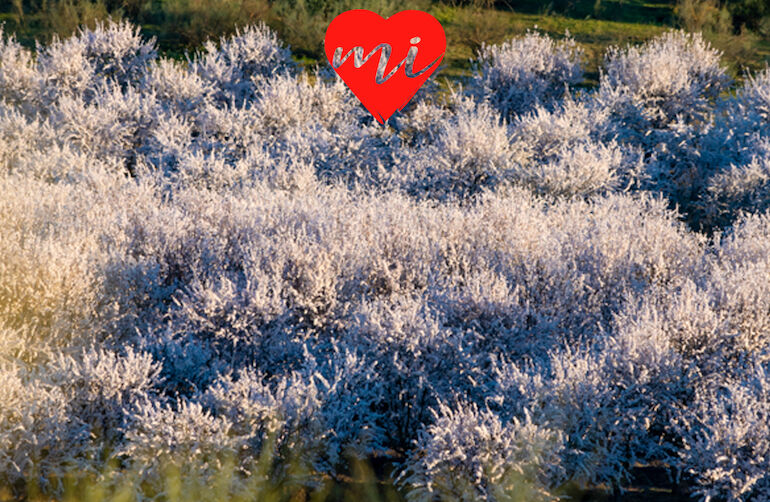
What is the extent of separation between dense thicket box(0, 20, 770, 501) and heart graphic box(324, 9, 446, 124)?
1954 mm

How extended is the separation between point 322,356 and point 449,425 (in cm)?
261

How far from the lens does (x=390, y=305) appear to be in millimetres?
9625

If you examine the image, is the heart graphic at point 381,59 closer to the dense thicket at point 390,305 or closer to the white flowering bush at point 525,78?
the white flowering bush at point 525,78

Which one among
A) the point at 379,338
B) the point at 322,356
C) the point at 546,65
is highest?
the point at 546,65

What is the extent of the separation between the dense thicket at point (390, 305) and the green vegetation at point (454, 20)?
26.3ft

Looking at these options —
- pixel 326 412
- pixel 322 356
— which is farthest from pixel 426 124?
pixel 326 412

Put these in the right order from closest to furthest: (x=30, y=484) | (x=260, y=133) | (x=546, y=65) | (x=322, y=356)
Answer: (x=30, y=484) < (x=322, y=356) < (x=260, y=133) < (x=546, y=65)

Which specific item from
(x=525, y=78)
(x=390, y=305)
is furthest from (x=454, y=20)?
(x=390, y=305)

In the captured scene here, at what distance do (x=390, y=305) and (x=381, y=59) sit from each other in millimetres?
9890

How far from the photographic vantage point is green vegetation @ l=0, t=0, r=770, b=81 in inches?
954

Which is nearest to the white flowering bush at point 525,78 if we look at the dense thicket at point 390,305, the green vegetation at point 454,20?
the dense thicket at point 390,305

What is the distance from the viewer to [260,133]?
17.5 m

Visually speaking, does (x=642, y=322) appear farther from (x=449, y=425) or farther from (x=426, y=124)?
(x=426, y=124)

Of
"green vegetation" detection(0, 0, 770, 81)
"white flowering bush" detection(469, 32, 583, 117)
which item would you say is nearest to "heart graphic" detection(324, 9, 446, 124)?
"white flowering bush" detection(469, 32, 583, 117)
